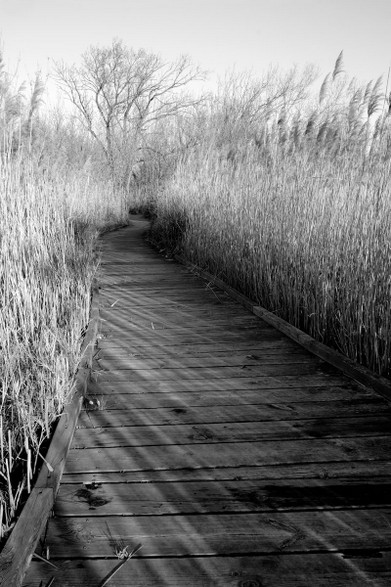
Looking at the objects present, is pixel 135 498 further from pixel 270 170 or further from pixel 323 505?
pixel 270 170

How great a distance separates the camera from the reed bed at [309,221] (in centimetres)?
302

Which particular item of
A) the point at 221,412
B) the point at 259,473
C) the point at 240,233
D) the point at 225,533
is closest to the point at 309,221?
the point at 240,233

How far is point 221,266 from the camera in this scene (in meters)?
5.63

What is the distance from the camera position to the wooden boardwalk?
56.7 inches

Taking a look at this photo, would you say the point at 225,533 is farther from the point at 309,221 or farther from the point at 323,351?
the point at 309,221

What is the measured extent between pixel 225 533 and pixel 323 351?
1726 millimetres

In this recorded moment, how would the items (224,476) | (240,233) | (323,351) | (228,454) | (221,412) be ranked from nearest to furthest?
1. (224,476)
2. (228,454)
3. (221,412)
4. (323,351)
5. (240,233)

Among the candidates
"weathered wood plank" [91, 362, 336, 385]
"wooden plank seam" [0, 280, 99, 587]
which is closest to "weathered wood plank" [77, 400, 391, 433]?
"wooden plank seam" [0, 280, 99, 587]

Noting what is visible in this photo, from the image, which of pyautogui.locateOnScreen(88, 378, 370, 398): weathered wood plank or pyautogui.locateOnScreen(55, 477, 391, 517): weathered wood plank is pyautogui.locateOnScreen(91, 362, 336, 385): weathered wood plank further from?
pyautogui.locateOnScreen(55, 477, 391, 517): weathered wood plank

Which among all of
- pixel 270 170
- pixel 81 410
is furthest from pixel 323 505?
pixel 270 170

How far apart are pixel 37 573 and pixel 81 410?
111 centimetres

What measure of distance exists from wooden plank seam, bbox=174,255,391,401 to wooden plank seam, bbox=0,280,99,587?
137 centimetres

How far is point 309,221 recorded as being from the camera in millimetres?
3979

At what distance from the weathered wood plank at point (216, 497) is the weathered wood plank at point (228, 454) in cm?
13
